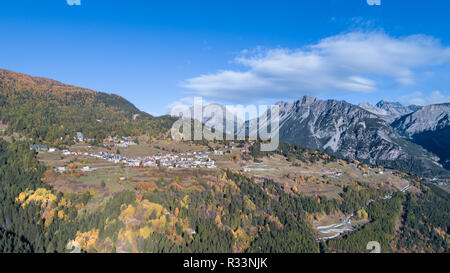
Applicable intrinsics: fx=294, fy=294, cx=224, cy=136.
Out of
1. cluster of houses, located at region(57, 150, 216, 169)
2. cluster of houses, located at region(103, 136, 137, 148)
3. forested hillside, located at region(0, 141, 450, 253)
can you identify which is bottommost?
forested hillside, located at region(0, 141, 450, 253)

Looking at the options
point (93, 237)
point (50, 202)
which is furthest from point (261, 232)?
point (50, 202)

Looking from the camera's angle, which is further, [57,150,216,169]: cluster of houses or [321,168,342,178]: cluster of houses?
[321,168,342,178]: cluster of houses

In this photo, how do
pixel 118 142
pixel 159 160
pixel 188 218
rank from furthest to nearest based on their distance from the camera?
1. pixel 118 142
2. pixel 159 160
3. pixel 188 218

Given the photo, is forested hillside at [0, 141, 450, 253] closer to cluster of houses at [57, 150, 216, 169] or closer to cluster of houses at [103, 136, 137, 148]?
cluster of houses at [57, 150, 216, 169]

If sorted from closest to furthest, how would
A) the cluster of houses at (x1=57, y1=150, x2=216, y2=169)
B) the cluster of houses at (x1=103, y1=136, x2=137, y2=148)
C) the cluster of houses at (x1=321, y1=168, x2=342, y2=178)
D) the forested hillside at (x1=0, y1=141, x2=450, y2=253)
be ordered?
the forested hillside at (x1=0, y1=141, x2=450, y2=253)
the cluster of houses at (x1=57, y1=150, x2=216, y2=169)
the cluster of houses at (x1=103, y1=136, x2=137, y2=148)
the cluster of houses at (x1=321, y1=168, x2=342, y2=178)

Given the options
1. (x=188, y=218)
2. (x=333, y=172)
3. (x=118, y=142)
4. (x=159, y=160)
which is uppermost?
(x=118, y=142)

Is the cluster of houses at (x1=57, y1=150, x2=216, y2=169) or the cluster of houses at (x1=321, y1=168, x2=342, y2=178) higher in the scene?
the cluster of houses at (x1=57, y1=150, x2=216, y2=169)

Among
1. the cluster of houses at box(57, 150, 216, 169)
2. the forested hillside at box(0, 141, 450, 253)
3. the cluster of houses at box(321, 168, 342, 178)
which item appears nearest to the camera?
the forested hillside at box(0, 141, 450, 253)

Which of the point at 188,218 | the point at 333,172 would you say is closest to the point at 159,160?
the point at 188,218

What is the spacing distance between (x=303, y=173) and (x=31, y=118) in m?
163

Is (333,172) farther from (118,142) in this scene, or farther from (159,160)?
(118,142)

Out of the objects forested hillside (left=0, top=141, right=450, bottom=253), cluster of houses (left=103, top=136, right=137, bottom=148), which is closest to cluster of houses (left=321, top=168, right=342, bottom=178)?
forested hillside (left=0, top=141, right=450, bottom=253)

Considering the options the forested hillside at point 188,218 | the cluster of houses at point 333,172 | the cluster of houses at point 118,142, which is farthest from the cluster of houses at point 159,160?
the cluster of houses at point 333,172
